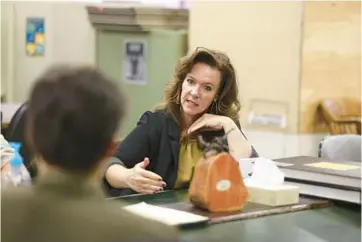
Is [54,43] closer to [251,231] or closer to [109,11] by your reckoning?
[109,11]

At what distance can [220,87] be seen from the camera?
2.11m

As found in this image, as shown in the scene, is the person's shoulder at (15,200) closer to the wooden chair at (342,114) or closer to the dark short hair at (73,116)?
the dark short hair at (73,116)

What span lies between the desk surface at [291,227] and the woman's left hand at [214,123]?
515 millimetres

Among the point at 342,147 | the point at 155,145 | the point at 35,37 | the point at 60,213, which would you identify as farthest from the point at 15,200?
the point at 35,37

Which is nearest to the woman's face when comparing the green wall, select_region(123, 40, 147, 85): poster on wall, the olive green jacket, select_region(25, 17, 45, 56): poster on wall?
the olive green jacket

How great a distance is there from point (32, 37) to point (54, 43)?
19 cm

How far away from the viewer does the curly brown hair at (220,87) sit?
2.07 meters

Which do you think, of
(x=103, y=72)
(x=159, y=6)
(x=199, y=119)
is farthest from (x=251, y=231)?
(x=159, y=6)

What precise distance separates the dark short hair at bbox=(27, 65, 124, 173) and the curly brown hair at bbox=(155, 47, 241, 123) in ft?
4.09

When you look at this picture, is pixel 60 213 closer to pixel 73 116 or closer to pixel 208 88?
pixel 73 116

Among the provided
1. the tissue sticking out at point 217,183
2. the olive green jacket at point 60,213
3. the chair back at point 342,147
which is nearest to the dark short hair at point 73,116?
the olive green jacket at point 60,213

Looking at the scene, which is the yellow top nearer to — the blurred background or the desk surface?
the desk surface

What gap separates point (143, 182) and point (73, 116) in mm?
931

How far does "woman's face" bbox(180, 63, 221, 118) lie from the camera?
2053mm
